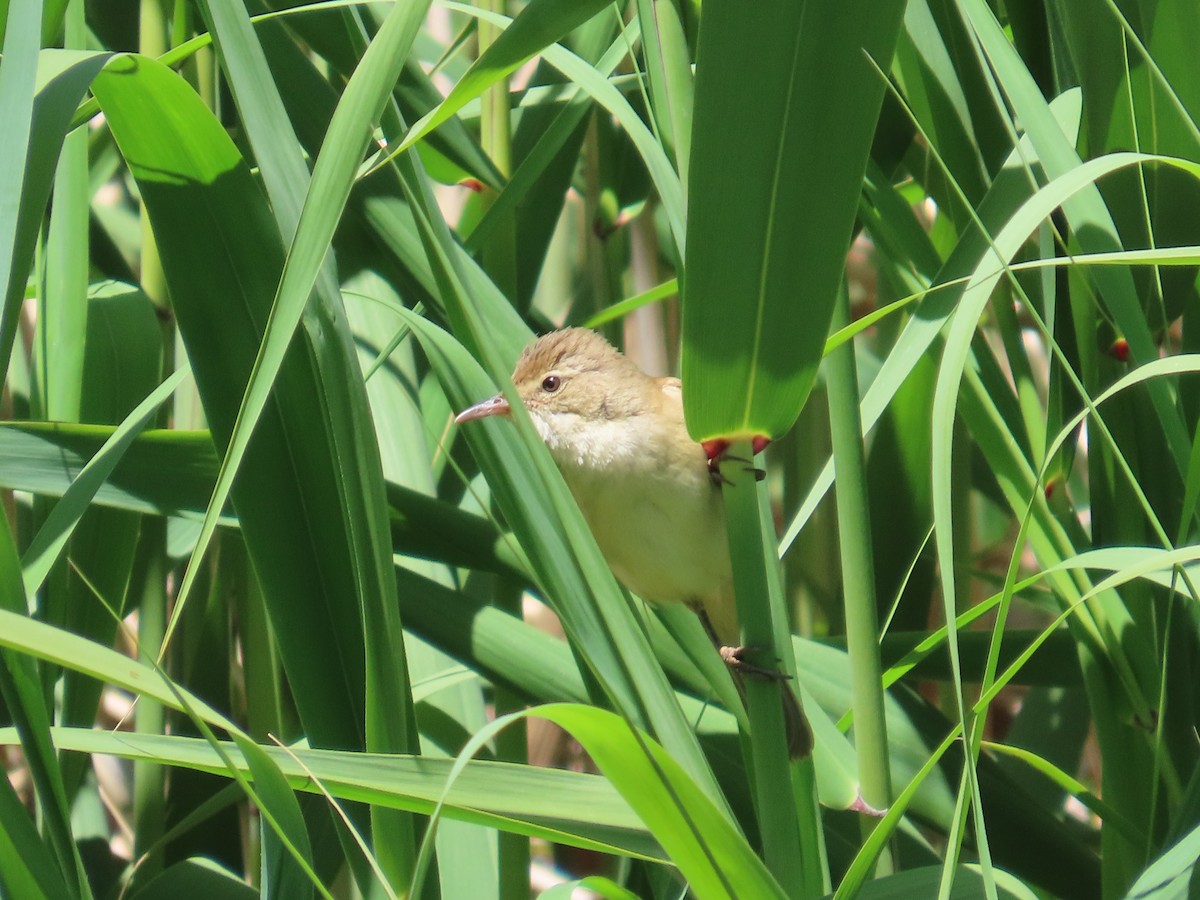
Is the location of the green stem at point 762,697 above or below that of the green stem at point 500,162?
below

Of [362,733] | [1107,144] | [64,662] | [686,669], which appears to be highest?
[1107,144]

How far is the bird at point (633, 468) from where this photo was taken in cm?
164

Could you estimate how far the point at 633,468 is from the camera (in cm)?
168

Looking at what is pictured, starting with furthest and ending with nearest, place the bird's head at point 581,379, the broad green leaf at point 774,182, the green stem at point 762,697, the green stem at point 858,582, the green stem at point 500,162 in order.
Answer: the bird's head at point 581,379 < the green stem at point 500,162 < the green stem at point 858,582 < the green stem at point 762,697 < the broad green leaf at point 774,182

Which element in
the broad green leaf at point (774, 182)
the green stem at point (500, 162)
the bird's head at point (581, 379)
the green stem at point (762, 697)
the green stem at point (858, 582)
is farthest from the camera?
the bird's head at point (581, 379)

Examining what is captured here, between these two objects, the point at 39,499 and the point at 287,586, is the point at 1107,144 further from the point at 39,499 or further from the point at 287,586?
the point at 39,499

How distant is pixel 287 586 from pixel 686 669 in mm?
546

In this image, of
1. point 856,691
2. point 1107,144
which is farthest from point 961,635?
point 1107,144

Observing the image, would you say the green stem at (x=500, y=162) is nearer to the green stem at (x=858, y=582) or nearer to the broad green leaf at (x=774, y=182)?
the green stem at (x=858, y=582)

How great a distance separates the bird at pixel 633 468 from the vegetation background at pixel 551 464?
15 centimetres

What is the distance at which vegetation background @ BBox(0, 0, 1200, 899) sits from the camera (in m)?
0.81

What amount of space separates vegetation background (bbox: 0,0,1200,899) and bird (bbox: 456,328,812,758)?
0.15 metres

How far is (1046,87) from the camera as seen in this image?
5.04 feet

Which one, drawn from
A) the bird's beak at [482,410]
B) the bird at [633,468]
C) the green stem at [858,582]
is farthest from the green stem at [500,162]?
the green stem at [858,582]
